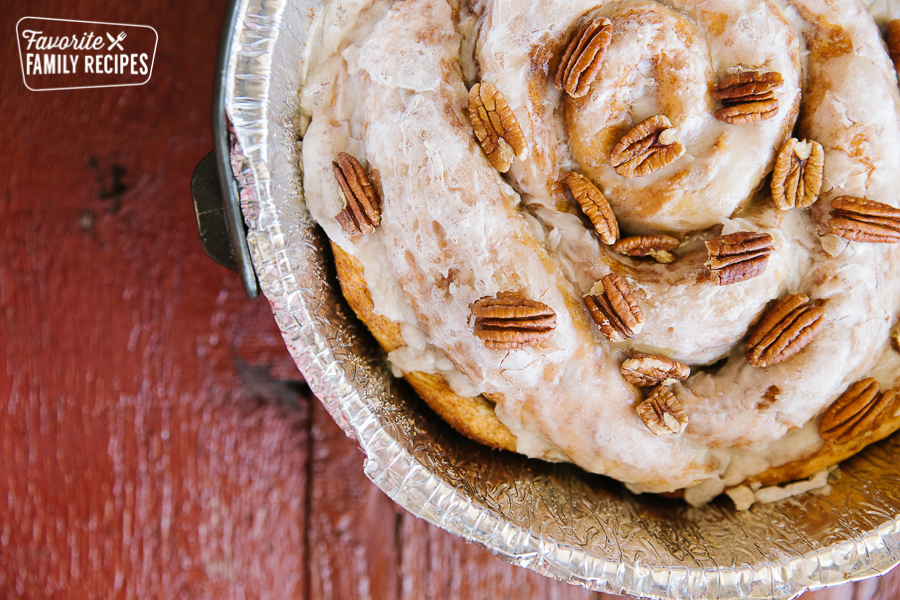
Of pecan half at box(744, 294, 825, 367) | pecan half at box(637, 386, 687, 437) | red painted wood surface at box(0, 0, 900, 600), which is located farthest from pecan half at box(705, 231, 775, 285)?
red painted wood surface at box(0, 0, 900, 600)

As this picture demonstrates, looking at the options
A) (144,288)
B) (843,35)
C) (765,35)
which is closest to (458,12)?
(765,35)

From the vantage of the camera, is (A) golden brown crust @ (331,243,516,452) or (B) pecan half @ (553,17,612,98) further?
(A) golden brown crust @ (331,243,516,452)

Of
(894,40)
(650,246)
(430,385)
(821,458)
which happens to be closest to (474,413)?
(430,385)

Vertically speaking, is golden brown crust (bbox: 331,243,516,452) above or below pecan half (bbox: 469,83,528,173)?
below

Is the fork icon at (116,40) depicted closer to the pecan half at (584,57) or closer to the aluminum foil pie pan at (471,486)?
the aluminum foil pie pan at (471,486)

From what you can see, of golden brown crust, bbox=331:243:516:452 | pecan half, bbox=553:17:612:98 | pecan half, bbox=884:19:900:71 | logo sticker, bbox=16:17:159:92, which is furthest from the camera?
logo sticker, bbox=16:17:159:92

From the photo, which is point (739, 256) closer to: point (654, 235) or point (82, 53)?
point (654, 235)

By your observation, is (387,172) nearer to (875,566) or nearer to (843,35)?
(843,35)

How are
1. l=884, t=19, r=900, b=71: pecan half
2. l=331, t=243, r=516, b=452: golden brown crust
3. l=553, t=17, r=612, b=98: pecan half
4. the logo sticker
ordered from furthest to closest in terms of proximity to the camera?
the logo sticker < l=331, t=243, r=516, b=452: golden brown crust < l=884, t=19, r=900, b=71: pecan half < l=553, t=17, r=612, b=98: pecan half

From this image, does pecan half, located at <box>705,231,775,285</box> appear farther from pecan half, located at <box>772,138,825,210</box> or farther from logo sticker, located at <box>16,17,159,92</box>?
logo sticker, located at <box>16,17,159,92</box>
